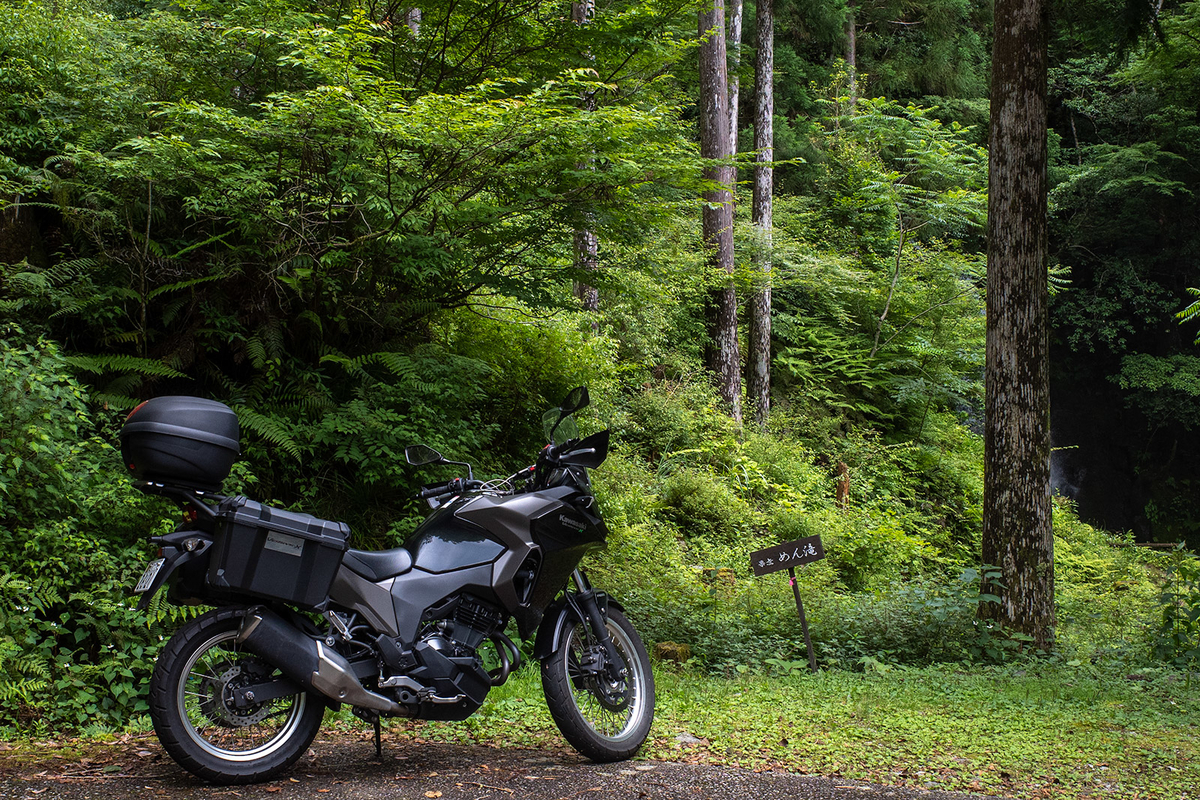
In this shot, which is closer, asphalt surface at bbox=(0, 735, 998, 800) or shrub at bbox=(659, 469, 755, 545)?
asphalt surface at bbox=(0, 735, 998, 800)

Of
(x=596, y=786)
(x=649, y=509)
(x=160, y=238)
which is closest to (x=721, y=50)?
(x=649, y=509)

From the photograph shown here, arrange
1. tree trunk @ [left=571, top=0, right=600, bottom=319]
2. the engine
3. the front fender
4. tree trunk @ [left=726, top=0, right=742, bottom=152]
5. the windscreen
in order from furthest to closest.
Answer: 1. tree trunk @ [left=726, top=0, right=742, bottom=152]
2. tree trunk @ [left=571, top=0, right=600, bottom=319]
3. the windscreen
4. the front fender
5. the engine

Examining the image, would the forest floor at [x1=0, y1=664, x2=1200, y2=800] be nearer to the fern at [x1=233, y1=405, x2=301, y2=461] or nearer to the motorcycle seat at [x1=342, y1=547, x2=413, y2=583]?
the motorcycle seat at [x1=342, y1=547, x2=413, y2=583]

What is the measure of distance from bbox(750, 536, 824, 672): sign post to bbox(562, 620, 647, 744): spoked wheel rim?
2.57 metres

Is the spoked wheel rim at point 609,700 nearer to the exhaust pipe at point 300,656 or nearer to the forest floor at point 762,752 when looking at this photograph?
the forest floor at point 762,752

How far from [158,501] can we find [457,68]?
4.56 metres

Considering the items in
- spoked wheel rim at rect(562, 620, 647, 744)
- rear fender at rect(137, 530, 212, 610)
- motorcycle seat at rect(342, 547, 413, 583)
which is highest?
rear fender at rect(137, 530, 212, 610)

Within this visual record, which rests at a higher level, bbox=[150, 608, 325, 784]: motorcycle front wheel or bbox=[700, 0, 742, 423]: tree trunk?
bbox=[700, 0, 742, 423]: tree trunk

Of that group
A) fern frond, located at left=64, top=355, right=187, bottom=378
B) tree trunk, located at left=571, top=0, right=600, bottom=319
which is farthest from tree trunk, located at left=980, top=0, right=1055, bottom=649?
fern frond, located at left=64, top=355, right=187, bottom=378

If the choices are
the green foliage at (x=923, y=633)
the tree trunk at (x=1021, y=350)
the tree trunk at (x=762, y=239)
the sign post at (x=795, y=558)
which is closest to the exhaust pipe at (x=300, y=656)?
the sign post at (x=795, y=558)

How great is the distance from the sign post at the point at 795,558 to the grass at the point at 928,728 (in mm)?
402

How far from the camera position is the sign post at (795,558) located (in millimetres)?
6195

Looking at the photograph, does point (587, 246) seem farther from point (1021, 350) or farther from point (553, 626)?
point (553, 626)

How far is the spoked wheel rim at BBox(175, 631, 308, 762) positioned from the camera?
123 inches
